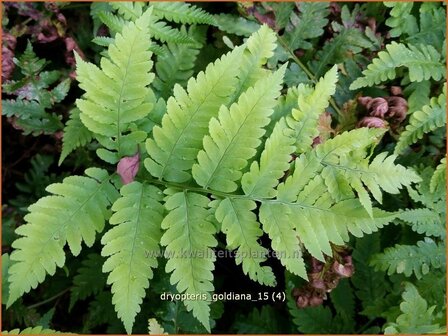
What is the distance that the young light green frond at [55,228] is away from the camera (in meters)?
1.86

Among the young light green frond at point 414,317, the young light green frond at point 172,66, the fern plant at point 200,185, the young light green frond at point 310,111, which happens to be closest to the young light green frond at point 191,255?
the fern plant at point 200,185

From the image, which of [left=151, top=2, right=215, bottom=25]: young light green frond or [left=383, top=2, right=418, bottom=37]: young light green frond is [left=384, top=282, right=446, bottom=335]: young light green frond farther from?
[left=151, top=2, right=215, bottom=25]: young light green frond

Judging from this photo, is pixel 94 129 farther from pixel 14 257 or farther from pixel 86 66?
pixel 14 257

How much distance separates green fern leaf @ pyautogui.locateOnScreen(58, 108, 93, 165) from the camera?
7.40ft

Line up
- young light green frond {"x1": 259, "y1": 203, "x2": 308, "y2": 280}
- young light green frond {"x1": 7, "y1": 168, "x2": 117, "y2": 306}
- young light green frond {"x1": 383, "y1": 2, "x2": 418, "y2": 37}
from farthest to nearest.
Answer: young light green frond {"x1": 383, "y1": 2, "x2": 418, "y2": 37} < young light green frond {"x1": 259, "y1": 203, "x2": 308, "y2": 280} < young light green frond {"x1": 7, "y1": 168, "x2": 117, "y2": 306}

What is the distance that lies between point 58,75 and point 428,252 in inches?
76.7

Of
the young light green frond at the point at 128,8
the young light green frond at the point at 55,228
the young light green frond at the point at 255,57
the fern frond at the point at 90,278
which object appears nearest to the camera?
the young light green frond at the point at 55,228

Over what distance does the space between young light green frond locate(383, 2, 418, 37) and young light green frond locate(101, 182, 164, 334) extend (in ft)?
4.71

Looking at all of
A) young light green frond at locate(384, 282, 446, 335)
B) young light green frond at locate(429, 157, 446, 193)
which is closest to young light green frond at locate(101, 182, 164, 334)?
young light green frond at locate(384, 282, 446, 335)

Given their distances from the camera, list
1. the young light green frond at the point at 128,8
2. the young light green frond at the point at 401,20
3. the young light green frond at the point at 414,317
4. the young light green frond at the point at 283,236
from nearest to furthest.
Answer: the young light green frond at the point at 283,236 → the young light green frond at the point at 414,317 → the young light green frond at the point at 128,8 → the young light green frond at the point at 401,20

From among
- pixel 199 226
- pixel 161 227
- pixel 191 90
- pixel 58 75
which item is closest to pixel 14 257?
pixel 161 227

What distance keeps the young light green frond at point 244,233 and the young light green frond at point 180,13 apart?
0.87 metres

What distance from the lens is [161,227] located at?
6.40ft

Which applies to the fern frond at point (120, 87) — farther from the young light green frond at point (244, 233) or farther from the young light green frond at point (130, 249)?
the young light green frond at point (244, 233)
